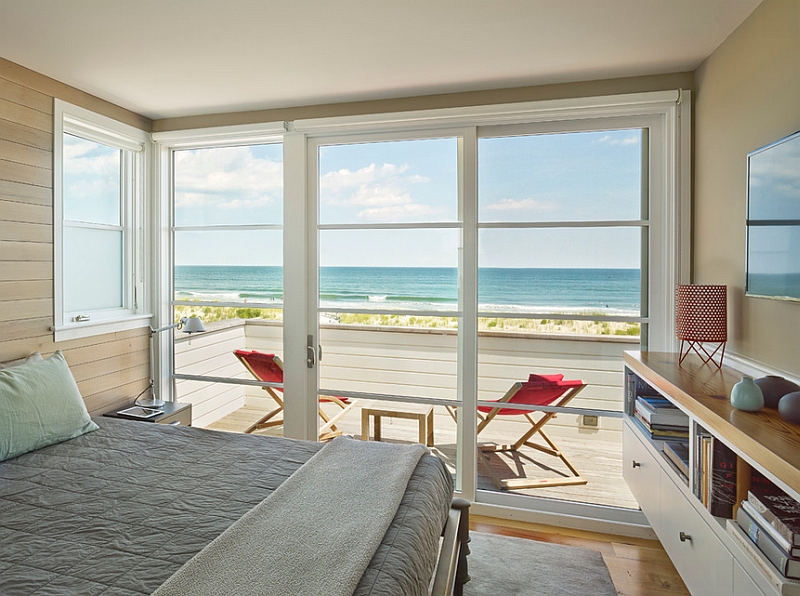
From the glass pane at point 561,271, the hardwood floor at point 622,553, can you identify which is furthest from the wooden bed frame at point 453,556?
the glass pane at point 561,271

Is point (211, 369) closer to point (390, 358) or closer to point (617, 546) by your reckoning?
point (390, 358)

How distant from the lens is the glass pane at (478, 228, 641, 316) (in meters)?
2.93

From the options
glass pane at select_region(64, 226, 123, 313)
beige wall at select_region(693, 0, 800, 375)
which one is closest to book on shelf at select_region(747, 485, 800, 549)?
beige wall at select_region(693, 0, 800, 375)

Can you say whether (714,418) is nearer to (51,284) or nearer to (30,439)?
(30,439)

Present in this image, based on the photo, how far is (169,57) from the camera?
2.59 m

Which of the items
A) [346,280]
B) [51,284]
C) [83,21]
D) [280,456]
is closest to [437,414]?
[346,280]

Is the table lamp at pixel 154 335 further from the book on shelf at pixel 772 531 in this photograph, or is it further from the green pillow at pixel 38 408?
the book on shelf at pixel 772 531

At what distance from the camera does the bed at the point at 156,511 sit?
135 centimetres

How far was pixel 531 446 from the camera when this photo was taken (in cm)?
310

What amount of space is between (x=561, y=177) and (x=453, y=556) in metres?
2.17

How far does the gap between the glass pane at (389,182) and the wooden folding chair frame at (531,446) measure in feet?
4.18

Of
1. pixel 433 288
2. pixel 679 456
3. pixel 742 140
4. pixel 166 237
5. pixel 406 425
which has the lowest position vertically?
pixel 406 425

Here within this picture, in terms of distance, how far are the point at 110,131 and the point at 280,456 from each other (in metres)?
2.57

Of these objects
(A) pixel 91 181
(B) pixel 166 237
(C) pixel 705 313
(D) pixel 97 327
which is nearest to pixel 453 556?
(C) pixel 705 313
